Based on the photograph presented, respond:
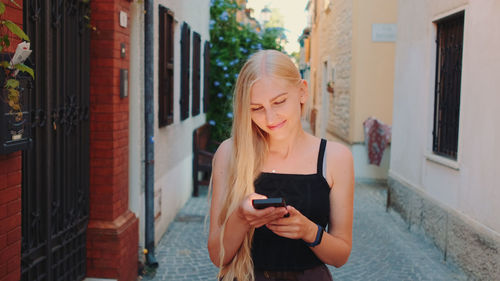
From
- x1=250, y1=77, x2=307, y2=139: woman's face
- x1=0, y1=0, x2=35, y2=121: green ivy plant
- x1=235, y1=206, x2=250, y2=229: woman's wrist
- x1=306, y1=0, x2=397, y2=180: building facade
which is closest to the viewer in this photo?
x1=235, y1=206, x2=250, y2=229: woman's wrist

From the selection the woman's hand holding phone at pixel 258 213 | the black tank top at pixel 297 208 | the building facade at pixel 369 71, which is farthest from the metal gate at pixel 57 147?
the building facade at pixel 369 71

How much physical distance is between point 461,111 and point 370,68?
21.0 feet

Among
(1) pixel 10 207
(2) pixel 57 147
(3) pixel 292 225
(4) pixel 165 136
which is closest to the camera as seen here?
(3) pixel 292 225

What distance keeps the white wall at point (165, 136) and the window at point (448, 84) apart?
3489 millimetres

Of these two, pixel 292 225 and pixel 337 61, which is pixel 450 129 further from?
pixel 337 61

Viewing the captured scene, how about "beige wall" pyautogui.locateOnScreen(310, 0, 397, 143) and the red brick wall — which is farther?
"beige wall" pyautogui.locateOnScreen(310, 0, 397, 143)

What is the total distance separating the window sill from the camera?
6.11 metres

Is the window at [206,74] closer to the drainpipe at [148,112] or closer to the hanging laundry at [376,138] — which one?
the hanging laundry at [376,138]

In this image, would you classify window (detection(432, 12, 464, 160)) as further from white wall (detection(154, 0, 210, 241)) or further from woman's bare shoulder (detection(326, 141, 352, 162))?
woman's bare shoulder (detection(326, 141, 352, 162))

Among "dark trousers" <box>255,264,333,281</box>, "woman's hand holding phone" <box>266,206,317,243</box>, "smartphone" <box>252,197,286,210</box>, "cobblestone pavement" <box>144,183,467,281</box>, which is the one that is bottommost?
"cobblestone pavement" <box>144,183,467,281</box>

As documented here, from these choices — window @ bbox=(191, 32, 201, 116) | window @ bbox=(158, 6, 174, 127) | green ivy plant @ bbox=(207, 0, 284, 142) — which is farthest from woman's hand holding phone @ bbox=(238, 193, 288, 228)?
green ivy plant @ bbox=(207, 0, 284, 142)

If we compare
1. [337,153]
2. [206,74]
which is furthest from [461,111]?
[206,74]

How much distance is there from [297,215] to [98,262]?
10.5ft

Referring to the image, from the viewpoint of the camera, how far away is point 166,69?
7.03 metres
